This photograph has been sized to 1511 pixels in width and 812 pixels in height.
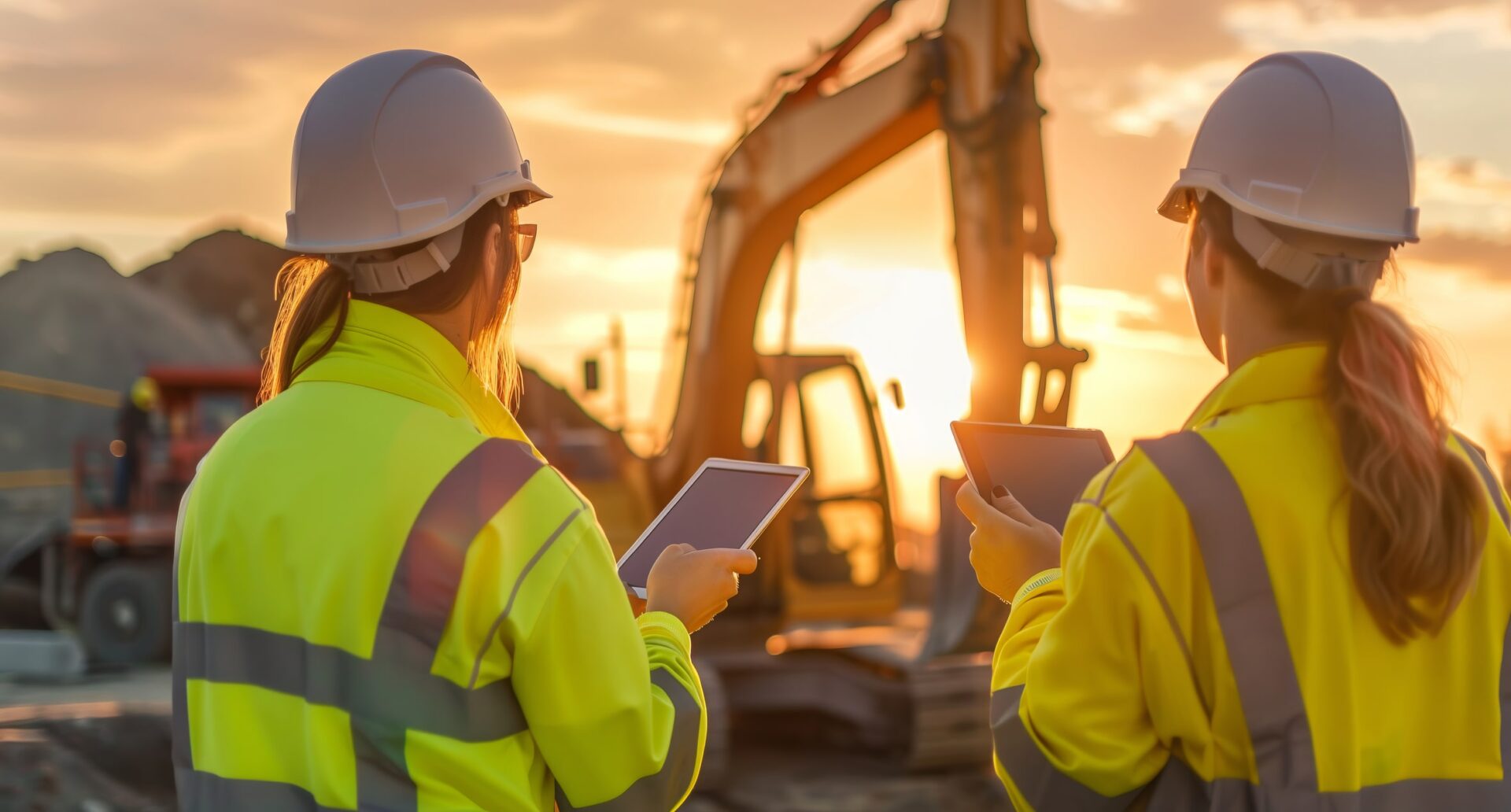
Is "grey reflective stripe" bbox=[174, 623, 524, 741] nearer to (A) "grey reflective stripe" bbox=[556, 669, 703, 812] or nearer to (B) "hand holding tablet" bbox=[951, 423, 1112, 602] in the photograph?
(A) "grey reflective stripe" bbox=[556, 669, 703, 812]

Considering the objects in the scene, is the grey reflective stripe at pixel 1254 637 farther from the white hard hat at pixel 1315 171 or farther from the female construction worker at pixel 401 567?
the female construction worker at pixel 401 567

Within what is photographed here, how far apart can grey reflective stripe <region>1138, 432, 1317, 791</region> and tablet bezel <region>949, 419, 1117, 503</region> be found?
0.46m

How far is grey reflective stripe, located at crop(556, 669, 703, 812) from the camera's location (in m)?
1.83

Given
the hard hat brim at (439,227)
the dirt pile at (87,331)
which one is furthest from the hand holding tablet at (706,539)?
the dirt pile at (87,331)

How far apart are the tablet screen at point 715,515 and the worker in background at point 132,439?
1391cm

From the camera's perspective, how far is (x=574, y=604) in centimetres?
176

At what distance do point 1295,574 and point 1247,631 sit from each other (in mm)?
104

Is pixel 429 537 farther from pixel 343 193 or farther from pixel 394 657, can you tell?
pixel 343 193

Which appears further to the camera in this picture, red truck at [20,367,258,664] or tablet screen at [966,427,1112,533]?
red truck at [20,367,258,664]

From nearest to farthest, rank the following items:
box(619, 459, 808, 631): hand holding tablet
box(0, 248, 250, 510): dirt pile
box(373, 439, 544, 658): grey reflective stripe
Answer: box(373, 439, 544, 658): grey reflective stripe
box(619, 459, 808, 631): hand holding tablet
box(0, 248, 250, 510): dirt pile

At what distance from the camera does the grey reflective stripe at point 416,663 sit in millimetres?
1726

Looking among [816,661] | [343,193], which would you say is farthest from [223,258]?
[343,193]

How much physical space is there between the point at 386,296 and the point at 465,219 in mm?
160

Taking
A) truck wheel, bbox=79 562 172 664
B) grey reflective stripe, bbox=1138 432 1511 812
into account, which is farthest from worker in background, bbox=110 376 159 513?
grey reflective stripe, bbox=1138 432 1511 812
